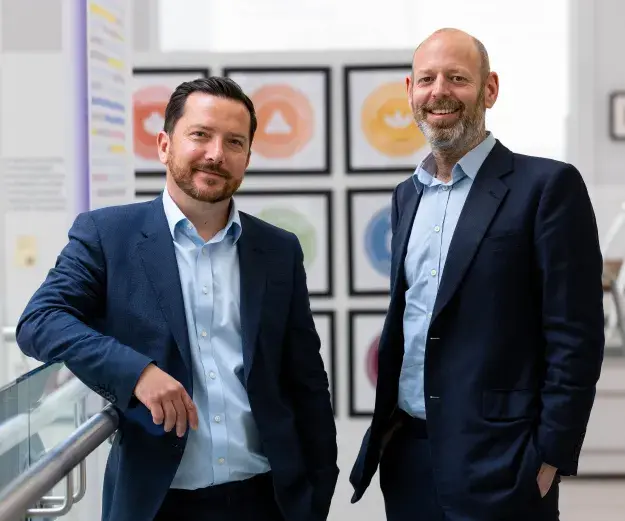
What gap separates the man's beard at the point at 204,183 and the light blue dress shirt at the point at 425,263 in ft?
1.68

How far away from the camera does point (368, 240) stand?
4.30 metres

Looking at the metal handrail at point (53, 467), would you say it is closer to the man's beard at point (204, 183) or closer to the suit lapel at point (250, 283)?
the suit lapel at point (250, 283)

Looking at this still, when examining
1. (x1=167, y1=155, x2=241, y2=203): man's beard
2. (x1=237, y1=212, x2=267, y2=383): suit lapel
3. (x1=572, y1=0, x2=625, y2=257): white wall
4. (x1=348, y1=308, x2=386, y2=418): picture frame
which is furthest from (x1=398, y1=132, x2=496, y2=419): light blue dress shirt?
A: (x1=572, y1=0, x2=625, y2=257): white wall

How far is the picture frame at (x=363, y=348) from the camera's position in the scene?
14.0 ft

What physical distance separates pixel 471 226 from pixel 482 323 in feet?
0.70

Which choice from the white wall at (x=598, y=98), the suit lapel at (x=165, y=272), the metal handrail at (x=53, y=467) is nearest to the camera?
the metal handrail at (x=53, y=467)

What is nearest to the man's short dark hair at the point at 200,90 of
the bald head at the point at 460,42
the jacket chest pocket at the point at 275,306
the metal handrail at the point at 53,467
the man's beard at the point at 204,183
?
the man's beard at the point at 204,183

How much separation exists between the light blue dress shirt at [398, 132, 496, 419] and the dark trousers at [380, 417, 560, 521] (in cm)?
6

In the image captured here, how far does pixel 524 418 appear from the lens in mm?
1970

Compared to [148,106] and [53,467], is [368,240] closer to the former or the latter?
[148,106]

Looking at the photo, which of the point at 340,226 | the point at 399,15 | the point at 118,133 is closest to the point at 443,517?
the point at 118,133

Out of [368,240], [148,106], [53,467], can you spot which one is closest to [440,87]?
[53,467]

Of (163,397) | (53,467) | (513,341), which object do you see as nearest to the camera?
(53,467)

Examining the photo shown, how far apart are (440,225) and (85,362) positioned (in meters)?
0.89
